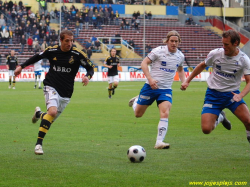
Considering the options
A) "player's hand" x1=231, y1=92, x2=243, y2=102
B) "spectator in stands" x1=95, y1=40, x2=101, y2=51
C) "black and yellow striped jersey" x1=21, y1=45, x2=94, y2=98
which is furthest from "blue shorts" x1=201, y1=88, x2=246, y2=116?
"spectator in stands" x1=95, y1=40, x2=101, y2=51

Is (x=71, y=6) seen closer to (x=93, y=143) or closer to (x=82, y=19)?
(x=82, y=19)

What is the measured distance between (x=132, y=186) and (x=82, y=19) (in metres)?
48.7

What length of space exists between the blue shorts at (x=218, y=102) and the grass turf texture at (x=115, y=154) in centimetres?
85

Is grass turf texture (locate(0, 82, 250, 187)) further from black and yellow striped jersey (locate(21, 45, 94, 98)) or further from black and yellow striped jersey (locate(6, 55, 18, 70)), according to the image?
black and yellow striped jersey (locate(6, 55, 18, 70))

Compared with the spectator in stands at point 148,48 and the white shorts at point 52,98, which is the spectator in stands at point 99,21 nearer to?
the spectator in stands at point 148,48

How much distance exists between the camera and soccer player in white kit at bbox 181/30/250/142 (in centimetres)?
873

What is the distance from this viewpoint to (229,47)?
852cm

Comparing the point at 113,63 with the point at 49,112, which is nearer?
the point at 49,112

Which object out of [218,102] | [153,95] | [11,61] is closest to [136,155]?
[218,102]

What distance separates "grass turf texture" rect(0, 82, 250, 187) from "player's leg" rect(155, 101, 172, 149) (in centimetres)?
19

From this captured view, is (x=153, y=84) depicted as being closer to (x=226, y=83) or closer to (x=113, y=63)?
(x=226, y=83)

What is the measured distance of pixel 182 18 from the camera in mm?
61688

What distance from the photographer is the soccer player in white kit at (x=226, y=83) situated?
8.73 m

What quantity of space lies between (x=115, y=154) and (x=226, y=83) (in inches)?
94.8
